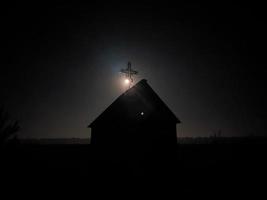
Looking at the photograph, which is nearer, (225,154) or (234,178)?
(234,178)

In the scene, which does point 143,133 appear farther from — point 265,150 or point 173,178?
point 265,150

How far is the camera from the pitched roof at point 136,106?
16766 millimetres

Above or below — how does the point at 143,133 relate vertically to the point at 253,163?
above

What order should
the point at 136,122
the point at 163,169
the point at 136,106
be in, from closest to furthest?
the point at 163,169
the point at 136,122
the point at 136,106

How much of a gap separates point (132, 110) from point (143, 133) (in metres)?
2.05

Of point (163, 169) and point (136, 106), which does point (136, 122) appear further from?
point (163, 169)

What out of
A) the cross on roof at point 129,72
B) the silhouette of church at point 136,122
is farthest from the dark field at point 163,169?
the cross on roof at point 129,72

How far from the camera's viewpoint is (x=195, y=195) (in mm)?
12180

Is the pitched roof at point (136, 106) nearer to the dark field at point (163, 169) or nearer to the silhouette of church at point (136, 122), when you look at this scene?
the silhouette of church at point (136, 122)

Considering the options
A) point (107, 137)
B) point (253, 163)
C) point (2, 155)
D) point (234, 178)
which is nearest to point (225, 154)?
point (253, 163)

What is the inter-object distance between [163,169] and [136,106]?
531 cm

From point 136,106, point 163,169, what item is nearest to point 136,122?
point 136,106

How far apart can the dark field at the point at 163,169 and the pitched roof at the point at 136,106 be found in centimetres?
290

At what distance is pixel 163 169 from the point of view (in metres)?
15.7
